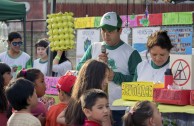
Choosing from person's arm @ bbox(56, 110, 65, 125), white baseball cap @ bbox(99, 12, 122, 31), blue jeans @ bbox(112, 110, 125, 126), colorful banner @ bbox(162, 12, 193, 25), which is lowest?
blue jeans @ bbox(112, 110, 125, 126)

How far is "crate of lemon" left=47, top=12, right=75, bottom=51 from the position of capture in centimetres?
625

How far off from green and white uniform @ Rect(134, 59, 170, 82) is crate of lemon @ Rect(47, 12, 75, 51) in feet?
4.54

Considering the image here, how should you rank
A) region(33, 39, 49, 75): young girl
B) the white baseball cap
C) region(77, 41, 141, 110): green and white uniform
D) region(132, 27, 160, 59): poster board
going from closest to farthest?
region(77, 41, 141, 110): green and white uniform → the white baseball cap → region(33, 39, 49, 75): young girl → region(132, 27, 160, 59): poster board

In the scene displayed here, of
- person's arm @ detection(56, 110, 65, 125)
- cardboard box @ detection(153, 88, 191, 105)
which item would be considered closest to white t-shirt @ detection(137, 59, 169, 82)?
cardboard box @ detection(153, 88, 191, 105)

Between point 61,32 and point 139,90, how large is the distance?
1.97 metres

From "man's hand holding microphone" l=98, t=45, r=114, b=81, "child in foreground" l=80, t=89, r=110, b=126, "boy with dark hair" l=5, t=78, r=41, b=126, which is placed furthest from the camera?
"man's hand holding microphone" l=98, t=45, r=114, b=81

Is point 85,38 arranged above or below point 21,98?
above

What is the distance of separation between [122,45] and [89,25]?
6266mm

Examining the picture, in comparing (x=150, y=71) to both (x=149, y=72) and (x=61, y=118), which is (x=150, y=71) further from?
(x=61, y=118)

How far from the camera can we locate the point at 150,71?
496 centimetres

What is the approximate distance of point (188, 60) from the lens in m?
4.32

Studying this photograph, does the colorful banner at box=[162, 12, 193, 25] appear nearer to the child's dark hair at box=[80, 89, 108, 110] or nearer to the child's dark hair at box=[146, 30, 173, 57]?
the child's dark hair at box=[146, 30, 173, 57]

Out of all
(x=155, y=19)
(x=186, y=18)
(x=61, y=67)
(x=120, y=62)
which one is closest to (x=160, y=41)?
(x=120, y=62)

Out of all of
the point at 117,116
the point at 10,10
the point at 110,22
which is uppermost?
the point at 10,10
